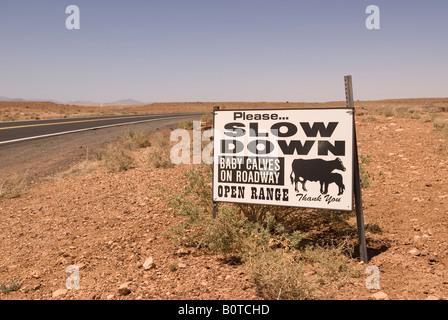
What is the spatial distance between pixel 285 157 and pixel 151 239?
7.22ft

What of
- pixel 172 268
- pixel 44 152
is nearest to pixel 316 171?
pixel 172 268

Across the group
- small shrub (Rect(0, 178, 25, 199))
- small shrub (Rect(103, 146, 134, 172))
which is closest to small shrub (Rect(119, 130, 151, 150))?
small shrub (Rect(103, 146, 134, 172))

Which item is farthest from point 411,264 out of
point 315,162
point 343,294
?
point 315,162

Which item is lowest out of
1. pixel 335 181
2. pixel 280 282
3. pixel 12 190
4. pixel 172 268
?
pixel 172 268

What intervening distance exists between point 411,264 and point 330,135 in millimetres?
1636

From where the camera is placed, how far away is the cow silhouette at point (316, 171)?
12.9 feet

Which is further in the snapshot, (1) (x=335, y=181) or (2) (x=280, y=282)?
(1) (x=335, y=181)

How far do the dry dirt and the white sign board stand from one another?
0.91m

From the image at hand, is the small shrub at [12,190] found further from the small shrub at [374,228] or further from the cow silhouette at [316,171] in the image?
the small shrub at [374,228]

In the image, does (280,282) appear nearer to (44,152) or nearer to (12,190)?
(12,190)

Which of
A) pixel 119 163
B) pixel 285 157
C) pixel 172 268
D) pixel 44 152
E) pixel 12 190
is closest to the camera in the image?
pixel 172 268

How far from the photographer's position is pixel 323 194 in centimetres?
395

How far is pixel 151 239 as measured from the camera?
484 centimetres

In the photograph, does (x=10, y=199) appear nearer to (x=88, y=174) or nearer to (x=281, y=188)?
(x=88, y=174)
